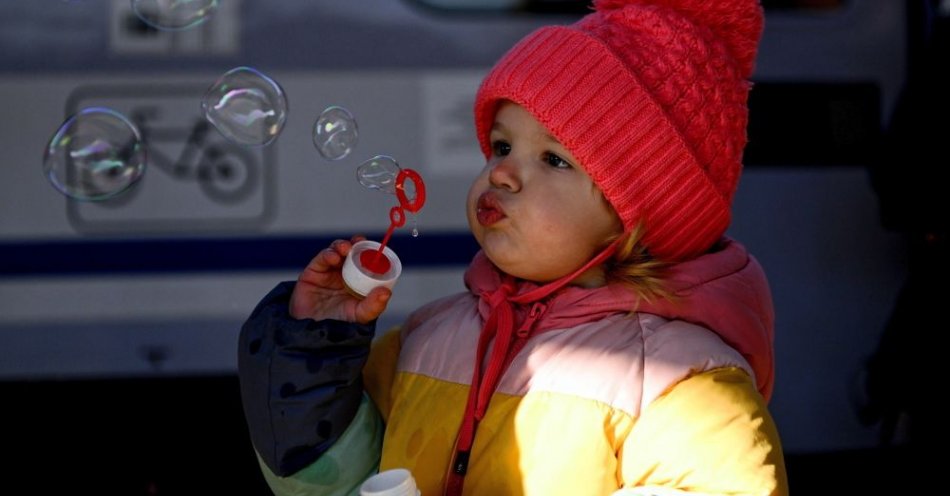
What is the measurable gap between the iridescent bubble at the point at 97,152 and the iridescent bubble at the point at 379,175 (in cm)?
80

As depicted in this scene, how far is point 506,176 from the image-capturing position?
1815mm

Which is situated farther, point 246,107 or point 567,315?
point 246,107

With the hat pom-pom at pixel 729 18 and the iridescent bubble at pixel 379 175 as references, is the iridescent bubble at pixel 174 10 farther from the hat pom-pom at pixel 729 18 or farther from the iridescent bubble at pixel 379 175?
the hat pom-pom at pixel 729 18

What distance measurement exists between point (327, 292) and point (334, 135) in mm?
452

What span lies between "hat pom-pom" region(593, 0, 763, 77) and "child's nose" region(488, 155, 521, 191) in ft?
1.41

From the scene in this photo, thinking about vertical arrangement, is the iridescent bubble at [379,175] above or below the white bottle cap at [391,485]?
above

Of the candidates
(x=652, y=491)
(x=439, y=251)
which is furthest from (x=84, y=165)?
(x=652, y=491)

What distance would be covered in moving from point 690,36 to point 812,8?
70.9 inches

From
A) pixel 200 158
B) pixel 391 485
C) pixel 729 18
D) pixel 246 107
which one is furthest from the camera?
pixel 200 158

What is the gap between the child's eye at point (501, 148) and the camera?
6.36 ft

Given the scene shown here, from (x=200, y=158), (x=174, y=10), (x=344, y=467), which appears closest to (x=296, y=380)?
(x=344, y=467)

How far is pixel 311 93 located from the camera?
3.34 meters

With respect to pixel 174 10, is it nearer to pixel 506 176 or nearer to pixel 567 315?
pixel 506 176

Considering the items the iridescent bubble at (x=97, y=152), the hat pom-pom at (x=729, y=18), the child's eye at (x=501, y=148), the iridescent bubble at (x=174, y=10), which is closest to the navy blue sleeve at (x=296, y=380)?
the child's eye at (x=501, y=148)
